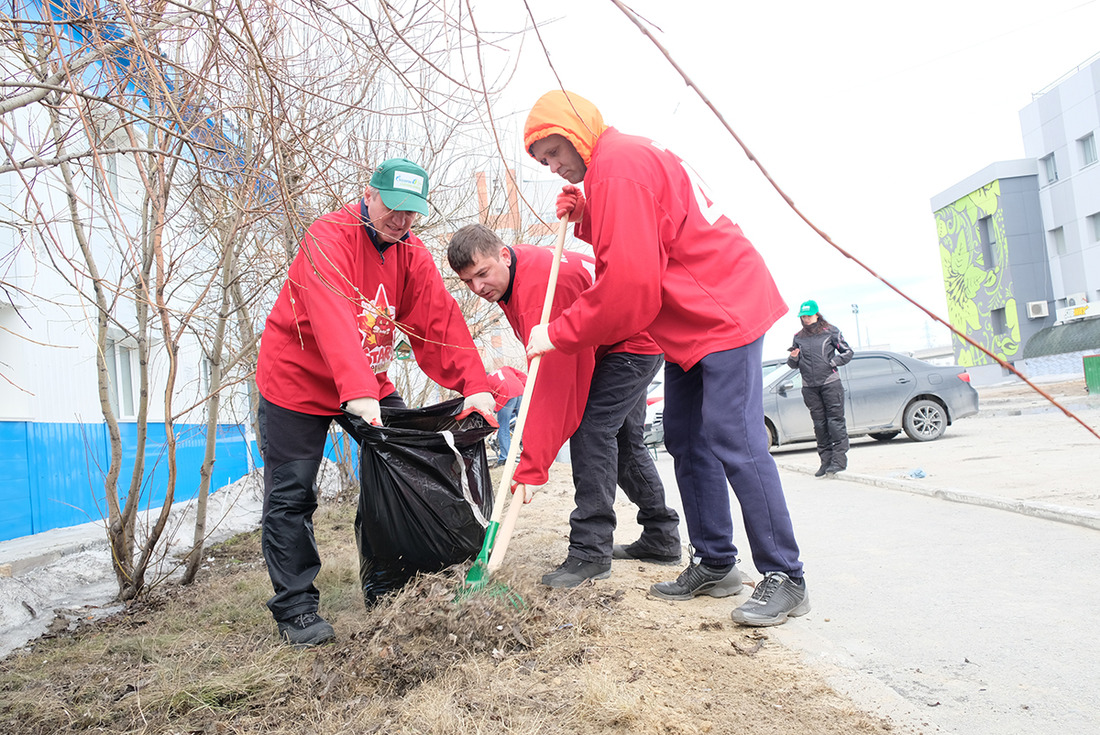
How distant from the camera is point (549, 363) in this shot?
3.45 m

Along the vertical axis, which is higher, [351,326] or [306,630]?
[351,326]

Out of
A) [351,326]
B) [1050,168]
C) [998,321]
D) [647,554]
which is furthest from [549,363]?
[998,321]

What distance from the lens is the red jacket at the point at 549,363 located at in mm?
3393

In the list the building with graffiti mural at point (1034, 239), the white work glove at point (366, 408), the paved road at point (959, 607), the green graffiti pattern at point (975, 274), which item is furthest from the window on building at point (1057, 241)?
the white work glove at point (366, 408)

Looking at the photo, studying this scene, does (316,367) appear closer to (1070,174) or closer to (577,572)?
(577,572)

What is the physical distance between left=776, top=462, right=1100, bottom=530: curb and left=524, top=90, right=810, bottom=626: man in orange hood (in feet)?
7.10

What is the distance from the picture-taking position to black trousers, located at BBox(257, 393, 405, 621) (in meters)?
2.98

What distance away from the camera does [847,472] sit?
24.6 ft

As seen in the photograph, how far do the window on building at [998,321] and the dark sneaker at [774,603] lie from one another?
36.2 meters

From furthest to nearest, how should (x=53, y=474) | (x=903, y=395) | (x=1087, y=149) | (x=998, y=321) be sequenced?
1. (x=998, y=321)
2. (x=1087, y=149)
3. (x=903, y=395)
4. (x=53, y=474)

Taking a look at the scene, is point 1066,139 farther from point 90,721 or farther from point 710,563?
point 90,721

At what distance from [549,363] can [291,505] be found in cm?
121

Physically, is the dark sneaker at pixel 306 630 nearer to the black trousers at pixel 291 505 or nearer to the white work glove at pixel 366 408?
the black trousers at pixel 291 505

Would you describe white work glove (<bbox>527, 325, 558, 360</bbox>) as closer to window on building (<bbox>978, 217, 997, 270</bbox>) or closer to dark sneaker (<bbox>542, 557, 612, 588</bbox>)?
dark sneaker (<bbox>542, 557, 612, 588</bbox>)
